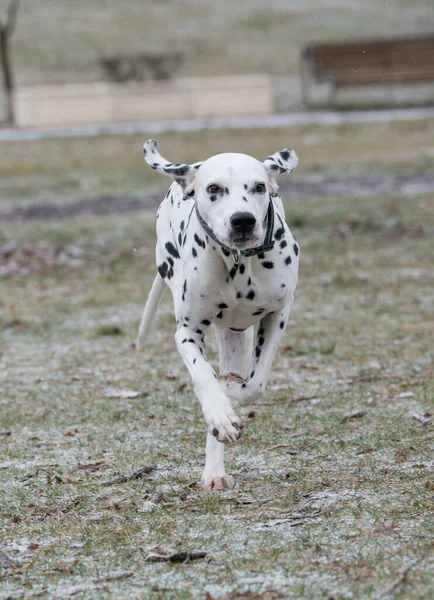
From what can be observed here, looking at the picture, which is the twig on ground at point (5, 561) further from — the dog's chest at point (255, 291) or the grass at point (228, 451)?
the dog's chest at point (255, 291)

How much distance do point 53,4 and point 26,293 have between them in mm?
45005

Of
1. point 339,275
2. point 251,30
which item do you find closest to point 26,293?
point 339,275

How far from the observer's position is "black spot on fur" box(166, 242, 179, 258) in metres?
5.20

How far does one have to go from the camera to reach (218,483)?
15.4ft

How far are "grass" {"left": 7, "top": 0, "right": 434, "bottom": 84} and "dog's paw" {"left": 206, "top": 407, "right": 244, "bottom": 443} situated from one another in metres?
34.5

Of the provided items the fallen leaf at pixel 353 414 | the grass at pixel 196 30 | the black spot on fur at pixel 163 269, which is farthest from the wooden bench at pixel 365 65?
the black spot on fur at pixel 163 269

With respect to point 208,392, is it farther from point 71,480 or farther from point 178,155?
point 178,155

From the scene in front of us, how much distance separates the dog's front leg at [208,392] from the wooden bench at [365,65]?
22.6m

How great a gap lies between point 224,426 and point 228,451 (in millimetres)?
890

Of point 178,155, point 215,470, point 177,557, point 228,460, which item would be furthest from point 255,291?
point 178,155

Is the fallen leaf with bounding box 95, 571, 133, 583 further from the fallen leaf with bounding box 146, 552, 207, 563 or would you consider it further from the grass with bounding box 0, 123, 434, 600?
the fallen leaf with bounding box 146, 552, 207, 563

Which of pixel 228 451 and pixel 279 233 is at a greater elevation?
pixel 279 233

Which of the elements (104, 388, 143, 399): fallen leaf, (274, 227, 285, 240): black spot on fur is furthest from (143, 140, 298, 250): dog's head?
(104, 388, 143, 399): fallen leaf

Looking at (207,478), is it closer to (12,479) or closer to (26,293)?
(12,479)
